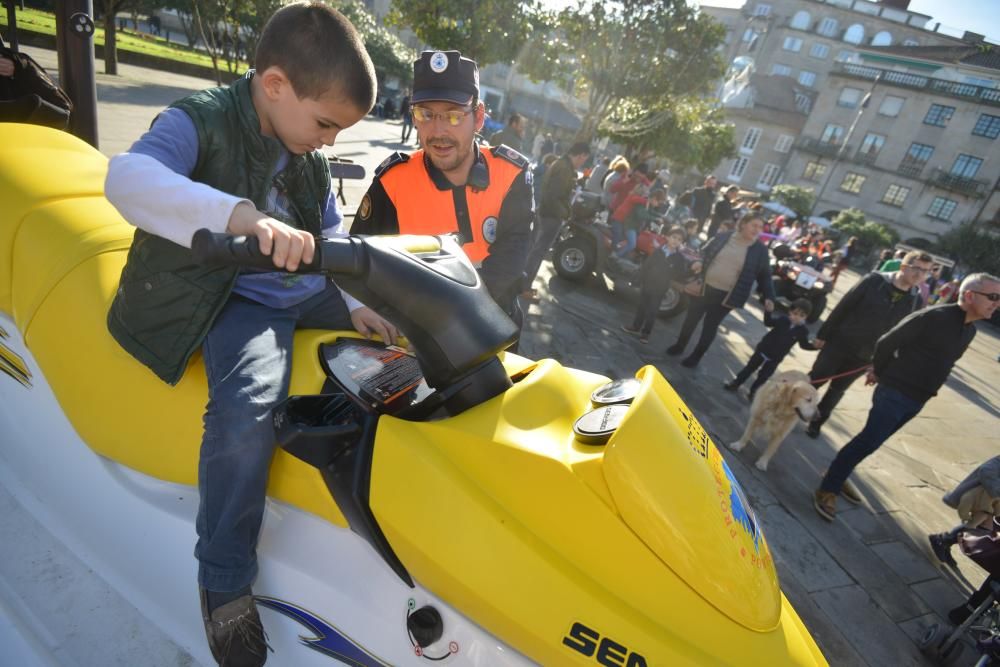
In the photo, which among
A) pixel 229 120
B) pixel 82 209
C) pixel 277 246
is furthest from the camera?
pixel 82 209

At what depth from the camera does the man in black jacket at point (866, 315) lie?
448 centimetres

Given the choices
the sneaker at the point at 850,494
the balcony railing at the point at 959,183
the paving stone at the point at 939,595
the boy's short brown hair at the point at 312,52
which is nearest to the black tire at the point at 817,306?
the sneaker at the point at 850,494

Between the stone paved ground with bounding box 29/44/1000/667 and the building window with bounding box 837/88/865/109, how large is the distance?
40.7 metres

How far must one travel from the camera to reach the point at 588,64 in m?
12.9

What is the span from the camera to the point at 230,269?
1452mm

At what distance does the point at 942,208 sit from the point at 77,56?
48.1 m

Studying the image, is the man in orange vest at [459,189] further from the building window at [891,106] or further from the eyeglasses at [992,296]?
the building window at [891,106]

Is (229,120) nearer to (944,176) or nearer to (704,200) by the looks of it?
(704,200)

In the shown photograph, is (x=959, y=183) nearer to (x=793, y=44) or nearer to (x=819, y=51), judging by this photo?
(x=819, y=51)

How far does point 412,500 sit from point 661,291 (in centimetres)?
577

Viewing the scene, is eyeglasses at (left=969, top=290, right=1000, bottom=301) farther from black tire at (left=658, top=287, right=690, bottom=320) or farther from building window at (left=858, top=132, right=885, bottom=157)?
building window at (left=858, top=132, right=885, bottom=157)

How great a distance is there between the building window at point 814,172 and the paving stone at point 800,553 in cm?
4608

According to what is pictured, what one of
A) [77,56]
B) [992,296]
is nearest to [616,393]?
[992,296]

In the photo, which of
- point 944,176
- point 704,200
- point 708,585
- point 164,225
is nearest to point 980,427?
point 704,200
